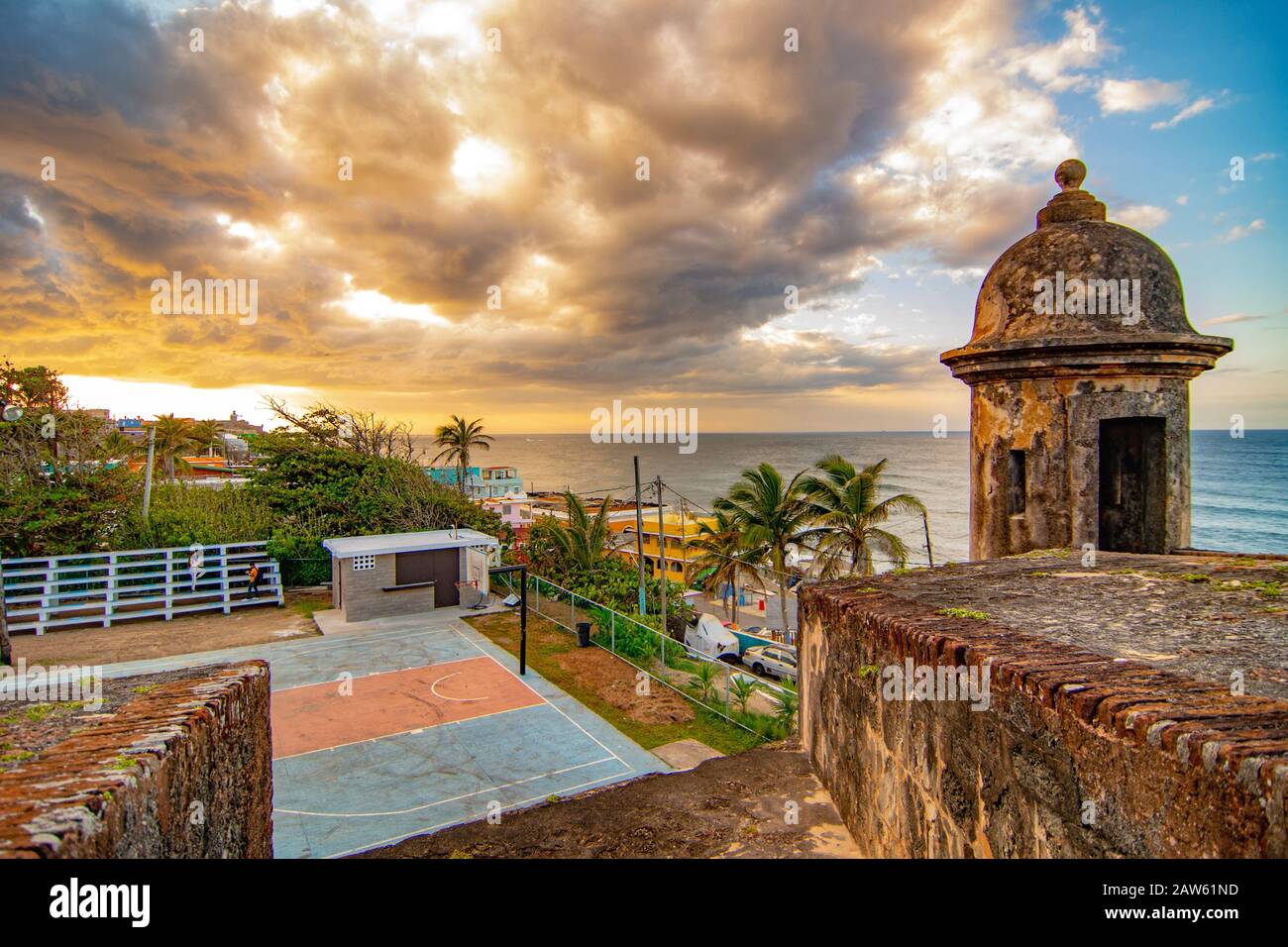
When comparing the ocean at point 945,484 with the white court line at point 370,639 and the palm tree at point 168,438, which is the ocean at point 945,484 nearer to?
the white court line at point 370,639

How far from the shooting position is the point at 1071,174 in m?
7.98

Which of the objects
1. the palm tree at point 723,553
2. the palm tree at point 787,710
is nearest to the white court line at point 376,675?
the palm tree at point 787,710

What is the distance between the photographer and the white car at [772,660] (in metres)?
24.0

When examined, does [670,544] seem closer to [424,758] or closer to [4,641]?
[424,758]

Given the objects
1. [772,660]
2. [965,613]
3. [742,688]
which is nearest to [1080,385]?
[965,613]

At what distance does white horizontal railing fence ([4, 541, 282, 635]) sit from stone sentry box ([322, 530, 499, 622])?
266 centimetres

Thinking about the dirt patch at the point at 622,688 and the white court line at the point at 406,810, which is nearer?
the white court line at the point at 406,810

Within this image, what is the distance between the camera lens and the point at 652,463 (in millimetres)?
176500

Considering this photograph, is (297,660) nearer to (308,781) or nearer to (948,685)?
(308,781)

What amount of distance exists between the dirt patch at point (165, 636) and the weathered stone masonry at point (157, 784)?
15.9 metres
